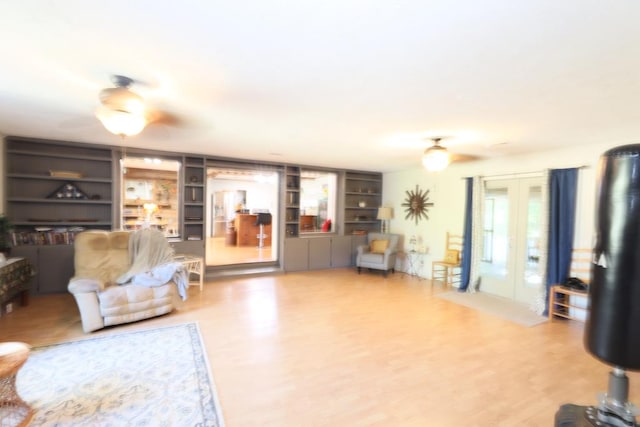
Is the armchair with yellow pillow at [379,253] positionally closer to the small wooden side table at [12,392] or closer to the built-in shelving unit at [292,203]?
the built-in shelving unit at [292,203]

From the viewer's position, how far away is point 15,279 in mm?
3643

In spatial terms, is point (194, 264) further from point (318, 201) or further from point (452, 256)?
point (452, 256)

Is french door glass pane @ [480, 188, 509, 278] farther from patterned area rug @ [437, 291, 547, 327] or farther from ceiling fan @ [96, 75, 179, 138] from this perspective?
ceiling fan @ [96, 75, 179, 138]

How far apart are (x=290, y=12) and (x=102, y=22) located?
3.21 ft

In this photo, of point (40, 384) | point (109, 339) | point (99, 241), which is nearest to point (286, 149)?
point (99, 241)

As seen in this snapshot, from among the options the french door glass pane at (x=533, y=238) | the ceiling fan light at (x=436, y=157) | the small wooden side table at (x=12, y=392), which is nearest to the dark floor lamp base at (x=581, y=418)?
the ceiling fan light at (x=436, y=157)

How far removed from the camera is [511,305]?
14.9 ft

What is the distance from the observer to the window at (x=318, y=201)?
23.9ft

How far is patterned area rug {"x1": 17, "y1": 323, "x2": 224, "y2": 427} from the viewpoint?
1.97 m

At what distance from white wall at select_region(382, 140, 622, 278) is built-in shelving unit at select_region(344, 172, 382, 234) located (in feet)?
0.82

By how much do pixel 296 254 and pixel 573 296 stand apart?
15.3 ft

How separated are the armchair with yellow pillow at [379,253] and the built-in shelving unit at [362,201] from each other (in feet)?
1.99

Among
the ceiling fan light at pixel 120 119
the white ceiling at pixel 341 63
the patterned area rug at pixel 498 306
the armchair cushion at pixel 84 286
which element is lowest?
the patterned area rug at pixel 498 306

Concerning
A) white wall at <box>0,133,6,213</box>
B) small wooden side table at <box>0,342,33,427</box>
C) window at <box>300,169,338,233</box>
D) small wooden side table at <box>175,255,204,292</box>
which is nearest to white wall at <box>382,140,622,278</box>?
window at <box>300,169,338,233</box>
